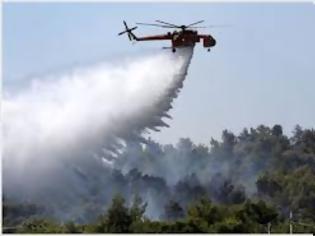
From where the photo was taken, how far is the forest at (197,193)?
1090 inches

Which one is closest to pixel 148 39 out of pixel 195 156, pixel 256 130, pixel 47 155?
pixel 47 155

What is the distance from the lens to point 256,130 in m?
44.9

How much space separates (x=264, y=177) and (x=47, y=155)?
14.4 m

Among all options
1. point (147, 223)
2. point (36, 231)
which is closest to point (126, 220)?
point (147, 223)

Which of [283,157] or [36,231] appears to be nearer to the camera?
[36,231]

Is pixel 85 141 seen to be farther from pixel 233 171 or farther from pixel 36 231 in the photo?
pixel 233 171

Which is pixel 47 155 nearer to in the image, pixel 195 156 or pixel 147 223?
pixel 147 223

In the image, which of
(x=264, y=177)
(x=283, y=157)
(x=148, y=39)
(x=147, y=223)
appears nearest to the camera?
(x=147, y=223)

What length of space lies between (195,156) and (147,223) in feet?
50.8

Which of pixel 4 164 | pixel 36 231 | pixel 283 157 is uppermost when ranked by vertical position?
pixel 283 157

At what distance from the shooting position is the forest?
2769 cm

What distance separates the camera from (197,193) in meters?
36.4

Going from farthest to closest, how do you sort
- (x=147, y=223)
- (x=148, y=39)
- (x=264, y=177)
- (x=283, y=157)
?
1. (x=283, y=157)
2. (x=264, y=177)
3. (x=148, y=39)
4. (x=147, y=223)

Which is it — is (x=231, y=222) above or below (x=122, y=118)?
below
